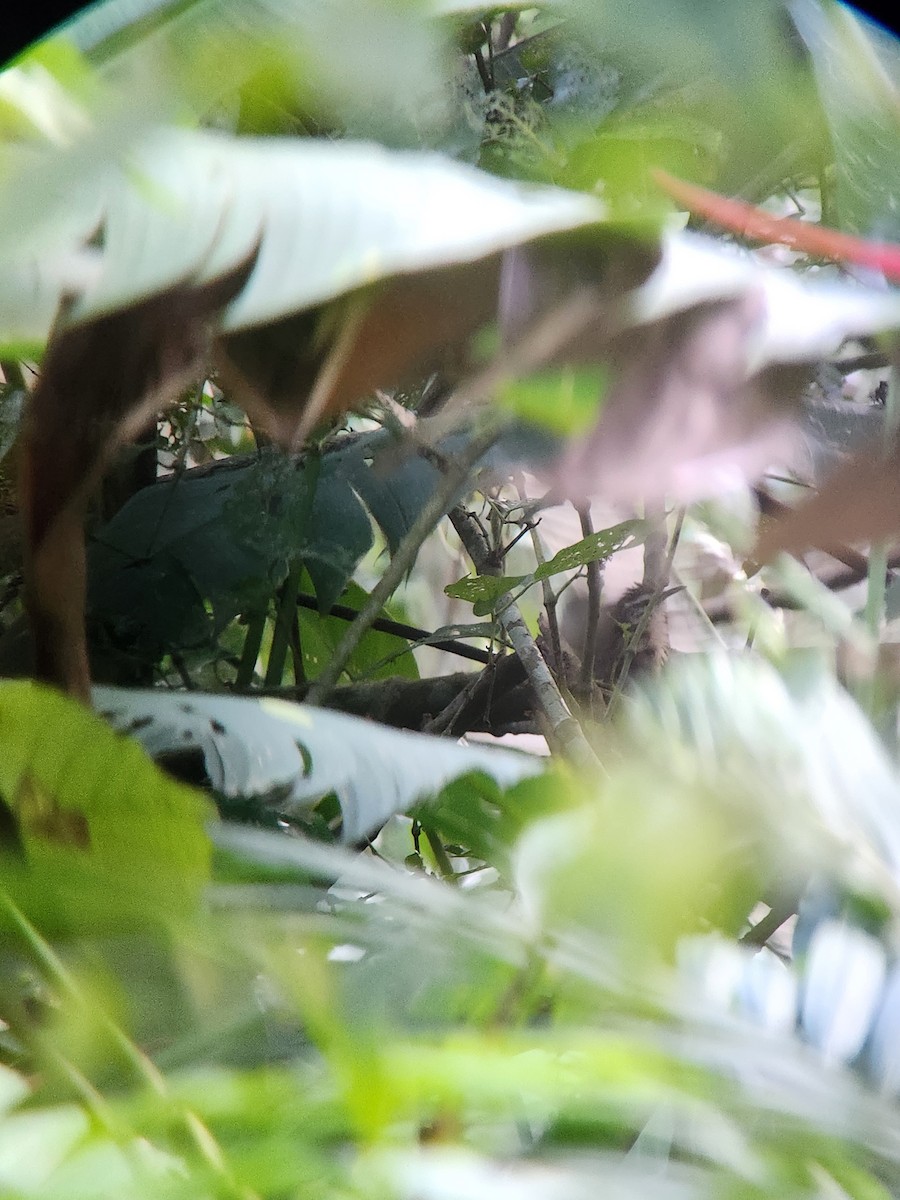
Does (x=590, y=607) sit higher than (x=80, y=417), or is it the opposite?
(x=80, y=417)

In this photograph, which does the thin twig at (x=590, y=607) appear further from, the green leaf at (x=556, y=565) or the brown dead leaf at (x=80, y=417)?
the brown dead leaf at (x=80, y=417)

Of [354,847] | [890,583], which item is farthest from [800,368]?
[354,847]

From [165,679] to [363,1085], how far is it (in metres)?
0.13

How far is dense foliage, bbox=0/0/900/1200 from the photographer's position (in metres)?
0.19

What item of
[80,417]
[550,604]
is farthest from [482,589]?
[80,417]

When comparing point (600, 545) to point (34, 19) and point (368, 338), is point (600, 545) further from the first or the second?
point (34, 19)

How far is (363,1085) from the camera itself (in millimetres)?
173

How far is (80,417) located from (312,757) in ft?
0.32

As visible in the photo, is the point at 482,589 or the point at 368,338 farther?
the point at 482,589

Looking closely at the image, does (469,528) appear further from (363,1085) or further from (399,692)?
(363,1085)

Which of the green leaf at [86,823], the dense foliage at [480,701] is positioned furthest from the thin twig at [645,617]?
the green leaf at [86,823]

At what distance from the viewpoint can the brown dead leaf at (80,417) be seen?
22 cm

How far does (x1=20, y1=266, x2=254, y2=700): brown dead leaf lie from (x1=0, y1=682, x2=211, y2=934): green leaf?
1cm

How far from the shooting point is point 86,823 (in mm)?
228
